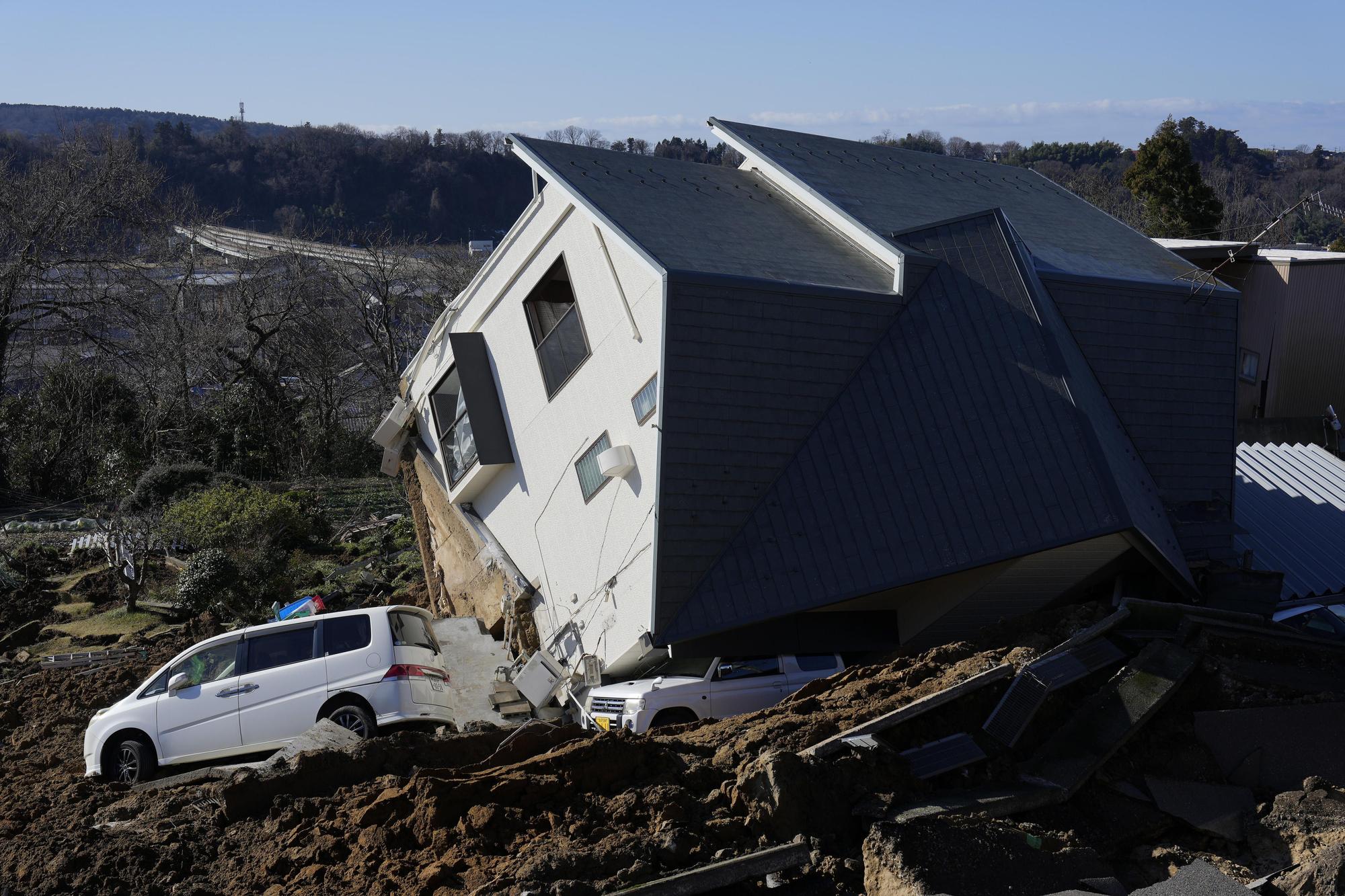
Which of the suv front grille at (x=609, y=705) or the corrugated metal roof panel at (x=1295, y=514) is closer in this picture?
the suv front grille at (x=609, y=705)

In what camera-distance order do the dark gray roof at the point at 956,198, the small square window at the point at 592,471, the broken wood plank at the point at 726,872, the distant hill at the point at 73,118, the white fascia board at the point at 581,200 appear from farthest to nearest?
1. the distant hill at the point at 73,118
2. the dark gray roof at the point at 956,198
3. the small square window at the point at 592,471
4. the white fascia board at the point at 581,200
5. the broken wood plank at the point at 726,872

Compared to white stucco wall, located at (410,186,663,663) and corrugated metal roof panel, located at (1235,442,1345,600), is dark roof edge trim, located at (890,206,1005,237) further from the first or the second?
corrugated metal roof panel, located at (1235,442,1345,600)

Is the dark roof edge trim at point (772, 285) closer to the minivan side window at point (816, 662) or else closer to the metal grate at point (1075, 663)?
the minivan side window at point (816, 662)

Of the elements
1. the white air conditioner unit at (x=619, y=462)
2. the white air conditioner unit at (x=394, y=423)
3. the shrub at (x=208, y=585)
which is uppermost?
the white air conditioner unit at (x=394, y=423)

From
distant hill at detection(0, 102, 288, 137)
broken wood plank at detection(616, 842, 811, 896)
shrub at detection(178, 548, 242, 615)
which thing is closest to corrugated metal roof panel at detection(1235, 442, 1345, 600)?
broken wood plank at detection(616, 842, 811, 896)

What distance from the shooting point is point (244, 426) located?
29719mm

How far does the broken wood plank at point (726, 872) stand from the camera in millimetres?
6910

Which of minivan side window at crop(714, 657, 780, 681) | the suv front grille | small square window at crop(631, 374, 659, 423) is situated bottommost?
the suv front grille

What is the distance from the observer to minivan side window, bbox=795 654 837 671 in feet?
42.8

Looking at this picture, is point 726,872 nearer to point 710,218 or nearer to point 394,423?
point 710,218

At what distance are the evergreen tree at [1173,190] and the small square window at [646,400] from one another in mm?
35891

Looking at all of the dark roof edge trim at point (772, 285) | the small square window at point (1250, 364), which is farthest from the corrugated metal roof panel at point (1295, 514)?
the small square window at point (1250, 364)

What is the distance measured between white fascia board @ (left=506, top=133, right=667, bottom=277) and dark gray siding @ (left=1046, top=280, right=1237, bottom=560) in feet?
17.4

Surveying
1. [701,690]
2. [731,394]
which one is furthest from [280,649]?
[731,394]
